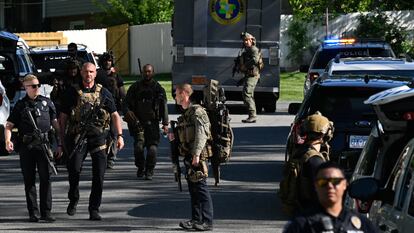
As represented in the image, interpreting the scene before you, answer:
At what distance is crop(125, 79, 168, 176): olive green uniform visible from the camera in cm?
1509

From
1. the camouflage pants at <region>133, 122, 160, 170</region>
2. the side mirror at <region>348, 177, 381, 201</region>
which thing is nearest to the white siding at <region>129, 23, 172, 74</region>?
the camouflage pants at <region>133, 122, 160, 170</region>

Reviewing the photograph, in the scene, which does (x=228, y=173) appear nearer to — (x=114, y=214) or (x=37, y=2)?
(x=114, y=214)

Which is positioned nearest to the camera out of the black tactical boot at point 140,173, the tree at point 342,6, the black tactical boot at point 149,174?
the black tactical boot at point 149,174

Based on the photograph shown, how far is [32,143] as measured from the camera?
1196cm

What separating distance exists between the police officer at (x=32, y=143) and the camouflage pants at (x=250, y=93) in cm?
1158

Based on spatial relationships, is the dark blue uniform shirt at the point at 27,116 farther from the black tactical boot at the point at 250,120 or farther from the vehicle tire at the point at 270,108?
the vehicle tire at the point at 270,108

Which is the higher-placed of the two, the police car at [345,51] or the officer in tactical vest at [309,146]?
the officer in tactical vest at [309,146]

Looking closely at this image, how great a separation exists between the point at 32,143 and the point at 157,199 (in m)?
2.29

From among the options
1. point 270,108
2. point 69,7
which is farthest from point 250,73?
point 69,7

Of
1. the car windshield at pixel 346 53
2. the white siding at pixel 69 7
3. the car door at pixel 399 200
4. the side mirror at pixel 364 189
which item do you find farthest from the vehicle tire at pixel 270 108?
the white siding at pixel 69 7

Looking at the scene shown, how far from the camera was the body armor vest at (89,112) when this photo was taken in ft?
40.1

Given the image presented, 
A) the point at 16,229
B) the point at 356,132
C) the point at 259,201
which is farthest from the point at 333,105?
the point at 16,229

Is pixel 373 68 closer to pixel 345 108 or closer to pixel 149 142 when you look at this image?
pixel 345 108

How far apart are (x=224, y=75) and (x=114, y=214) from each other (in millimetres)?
13043
